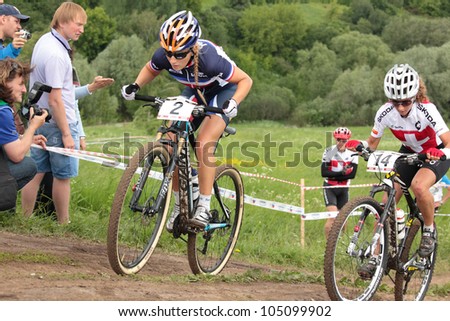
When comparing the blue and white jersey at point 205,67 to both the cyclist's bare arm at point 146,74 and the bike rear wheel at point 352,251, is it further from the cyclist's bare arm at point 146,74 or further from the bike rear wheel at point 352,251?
the bike rear wheel at point 352,251

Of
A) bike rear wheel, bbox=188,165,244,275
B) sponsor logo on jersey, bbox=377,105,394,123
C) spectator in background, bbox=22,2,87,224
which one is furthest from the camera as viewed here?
spectator in background, bbox=22,2,87,224

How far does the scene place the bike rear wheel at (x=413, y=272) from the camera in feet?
25.6

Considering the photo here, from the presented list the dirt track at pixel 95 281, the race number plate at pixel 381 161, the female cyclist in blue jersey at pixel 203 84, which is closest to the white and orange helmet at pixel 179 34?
the female cyclist in blue jersey at pixel 203 84

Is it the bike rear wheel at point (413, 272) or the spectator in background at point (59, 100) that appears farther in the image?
the spectator in background at point (59, 100)

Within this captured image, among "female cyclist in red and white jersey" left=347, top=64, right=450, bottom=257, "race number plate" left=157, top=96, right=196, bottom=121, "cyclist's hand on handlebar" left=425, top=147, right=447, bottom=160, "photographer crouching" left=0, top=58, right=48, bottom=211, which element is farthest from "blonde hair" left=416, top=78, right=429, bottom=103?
"photographer crouching" left=0, top=58, right=48, bottom=211

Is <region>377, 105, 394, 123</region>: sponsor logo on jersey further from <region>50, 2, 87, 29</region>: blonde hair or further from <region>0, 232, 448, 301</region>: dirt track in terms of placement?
<region>50, 2, 87, 29</region>: blonde hair

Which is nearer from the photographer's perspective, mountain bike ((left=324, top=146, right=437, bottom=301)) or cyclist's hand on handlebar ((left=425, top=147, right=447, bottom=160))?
mountain bike ((left=324, top=146, right=437, bottom=301))

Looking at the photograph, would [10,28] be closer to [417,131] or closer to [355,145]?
[355,145]

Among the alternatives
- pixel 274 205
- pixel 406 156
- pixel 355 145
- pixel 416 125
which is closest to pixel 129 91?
pixel 355 145

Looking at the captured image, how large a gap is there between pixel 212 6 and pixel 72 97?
88.5m

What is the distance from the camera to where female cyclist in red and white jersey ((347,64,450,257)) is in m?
7.37

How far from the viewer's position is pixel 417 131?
7.71m

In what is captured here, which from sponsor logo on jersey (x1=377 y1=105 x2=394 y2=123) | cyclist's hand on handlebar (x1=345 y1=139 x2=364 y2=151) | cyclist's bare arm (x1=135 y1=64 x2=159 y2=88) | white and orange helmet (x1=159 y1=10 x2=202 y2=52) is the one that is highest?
white and orange helmet (x1=159 y1=10 x2=202 y2=52)

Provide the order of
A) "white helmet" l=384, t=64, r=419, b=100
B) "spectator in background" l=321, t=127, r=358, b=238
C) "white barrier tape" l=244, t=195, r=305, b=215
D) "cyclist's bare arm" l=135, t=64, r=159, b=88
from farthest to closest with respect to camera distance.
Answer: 1. "white barrier tape" l=244, t=195, r=305, b=215
2. "spectator in background" l=321, t=127, r=358, b=238
3. "cyclist's bare arm" l=135, t=64, r=159, b=88
4. "white helmet" l=384, t=64, r=419, b=100
